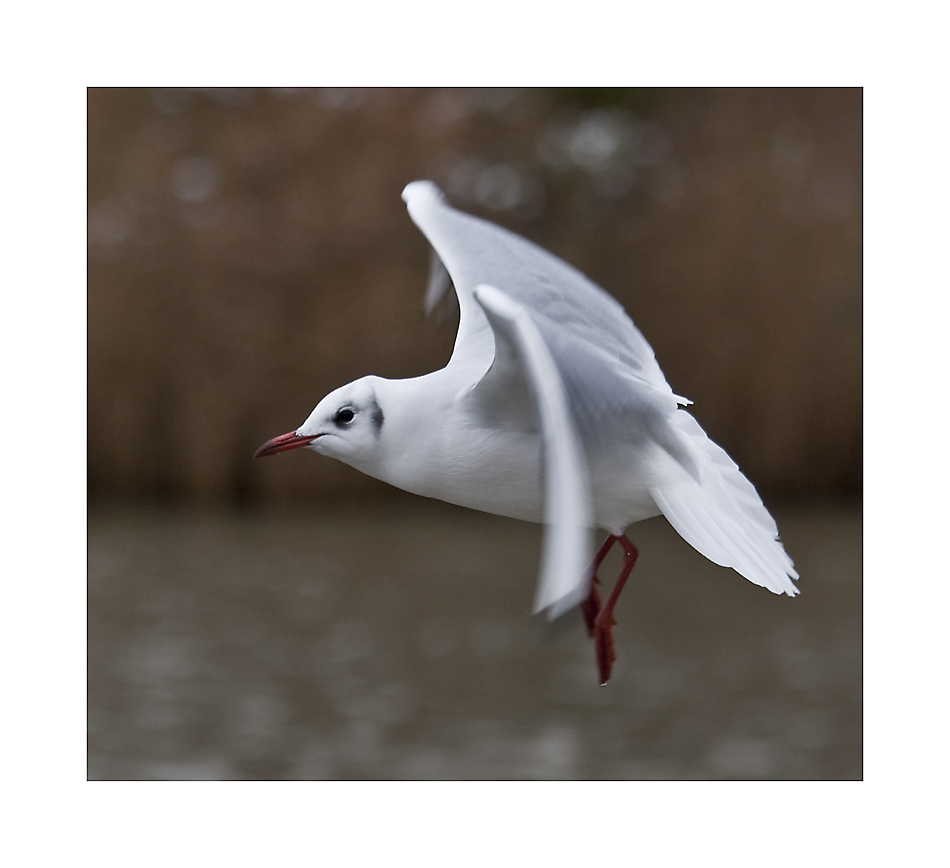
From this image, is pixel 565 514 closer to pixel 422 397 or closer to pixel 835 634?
pixel 422 397

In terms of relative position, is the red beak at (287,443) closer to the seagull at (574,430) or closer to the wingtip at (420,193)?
the seagull at (574,430)

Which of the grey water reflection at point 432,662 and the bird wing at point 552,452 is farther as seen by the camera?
the grey water reflection at point 432,662

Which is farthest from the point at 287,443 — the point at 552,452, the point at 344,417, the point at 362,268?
the point at 362,268

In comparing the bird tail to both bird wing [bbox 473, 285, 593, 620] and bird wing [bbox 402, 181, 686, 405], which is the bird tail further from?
bird wing [bbox 473, 285, 593, 620]

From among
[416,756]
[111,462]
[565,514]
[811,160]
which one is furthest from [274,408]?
[565,514]

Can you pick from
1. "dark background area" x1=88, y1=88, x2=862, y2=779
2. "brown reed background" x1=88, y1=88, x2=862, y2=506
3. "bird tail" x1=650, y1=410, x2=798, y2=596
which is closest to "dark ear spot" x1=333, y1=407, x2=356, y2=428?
"bird tail" x1=650, y1=410, x2=798, y2=596

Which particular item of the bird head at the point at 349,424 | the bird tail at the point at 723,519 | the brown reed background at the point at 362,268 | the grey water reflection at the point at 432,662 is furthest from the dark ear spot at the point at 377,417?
the brown reed background at the point at 362,268
